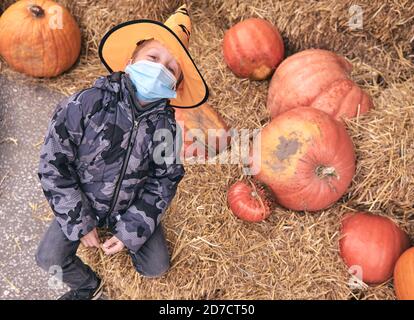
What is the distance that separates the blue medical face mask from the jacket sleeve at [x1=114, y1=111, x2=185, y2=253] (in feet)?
0.83

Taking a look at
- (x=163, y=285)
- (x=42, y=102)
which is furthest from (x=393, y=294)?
(x=42, y=102)

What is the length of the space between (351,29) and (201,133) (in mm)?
1442

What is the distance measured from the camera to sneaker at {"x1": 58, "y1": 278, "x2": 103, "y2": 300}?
10.0 ft

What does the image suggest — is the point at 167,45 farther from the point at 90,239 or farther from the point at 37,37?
the point at 37,37

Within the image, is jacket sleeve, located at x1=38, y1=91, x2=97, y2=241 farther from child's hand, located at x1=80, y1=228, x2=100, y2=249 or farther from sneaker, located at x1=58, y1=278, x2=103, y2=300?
sneaker, located at x1=58, y1=278, x2=103, y2=300

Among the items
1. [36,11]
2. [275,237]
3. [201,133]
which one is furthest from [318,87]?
[36,11]

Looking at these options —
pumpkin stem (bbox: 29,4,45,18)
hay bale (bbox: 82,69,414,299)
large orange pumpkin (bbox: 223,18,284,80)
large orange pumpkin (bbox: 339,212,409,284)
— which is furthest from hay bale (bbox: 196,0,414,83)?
pumpkin stem (bbox: 29,4,45,18)

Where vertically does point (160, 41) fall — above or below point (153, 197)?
above

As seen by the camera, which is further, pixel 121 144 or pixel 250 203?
pixel 250 203

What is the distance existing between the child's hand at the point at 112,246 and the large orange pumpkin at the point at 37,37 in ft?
6.04

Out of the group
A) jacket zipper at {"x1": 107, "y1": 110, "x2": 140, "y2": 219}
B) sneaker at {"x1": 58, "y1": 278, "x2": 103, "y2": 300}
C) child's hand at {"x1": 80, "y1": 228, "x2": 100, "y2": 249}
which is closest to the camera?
jacket zipper at {"x1": 107, "y1": 110, "x2": 140, "y2": 219}

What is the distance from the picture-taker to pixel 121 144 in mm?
2602

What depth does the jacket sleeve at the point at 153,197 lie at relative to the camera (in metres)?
2.75
